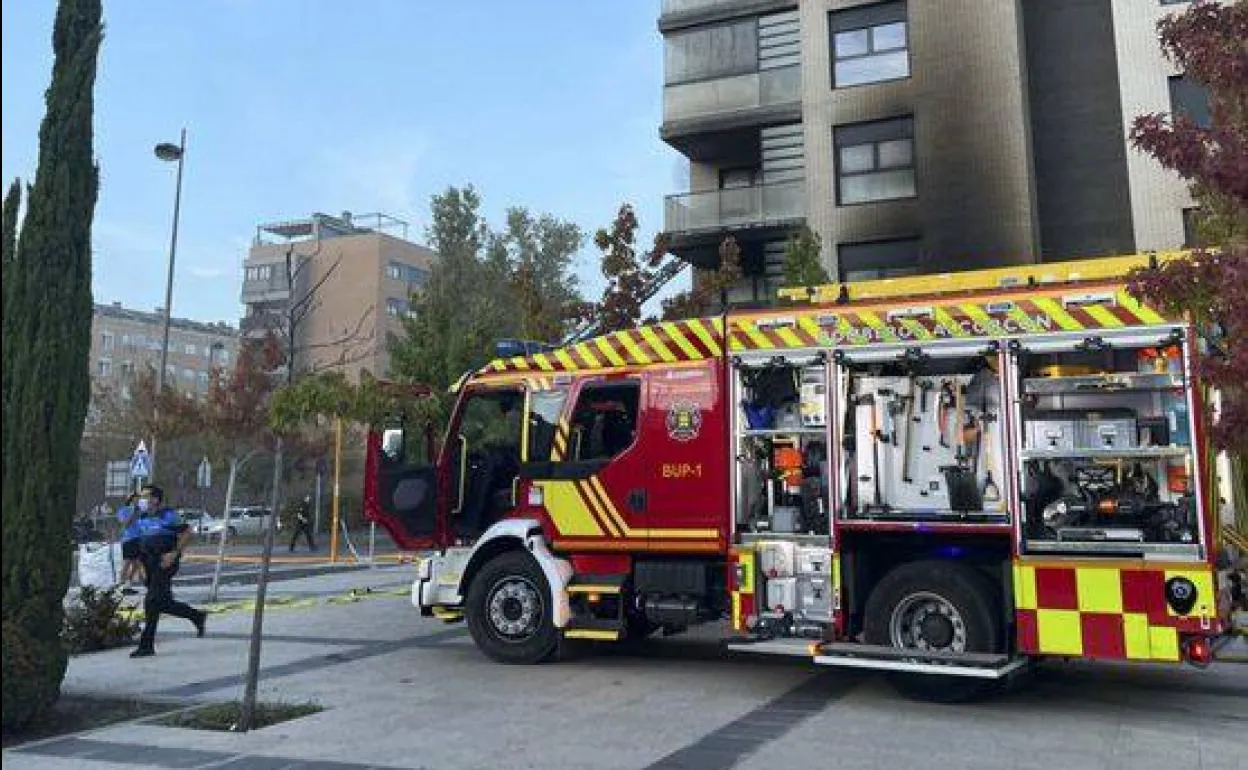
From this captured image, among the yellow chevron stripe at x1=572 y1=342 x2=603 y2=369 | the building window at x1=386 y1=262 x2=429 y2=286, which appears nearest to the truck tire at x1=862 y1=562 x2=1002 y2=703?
the yellow chevron stripe at x1=572 y1=342 x2=603 y2=369

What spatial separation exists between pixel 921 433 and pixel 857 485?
678 millimetres

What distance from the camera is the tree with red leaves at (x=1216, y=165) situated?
4.60 meters

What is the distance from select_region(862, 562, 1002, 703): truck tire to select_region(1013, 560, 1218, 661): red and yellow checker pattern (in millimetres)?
255

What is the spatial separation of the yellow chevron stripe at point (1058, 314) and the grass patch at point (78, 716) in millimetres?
7552

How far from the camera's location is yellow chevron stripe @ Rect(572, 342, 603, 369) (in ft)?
31.5

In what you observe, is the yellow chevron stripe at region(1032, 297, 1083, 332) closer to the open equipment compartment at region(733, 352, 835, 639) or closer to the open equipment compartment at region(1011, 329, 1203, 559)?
the open equipment compartment at region(1011, 329, 1203, 559)

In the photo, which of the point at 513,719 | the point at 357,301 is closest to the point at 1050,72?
the point at 513,719

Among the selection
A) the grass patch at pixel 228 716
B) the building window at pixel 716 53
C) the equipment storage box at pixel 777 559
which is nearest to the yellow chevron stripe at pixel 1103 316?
the equipment storage box at pixel 777 559

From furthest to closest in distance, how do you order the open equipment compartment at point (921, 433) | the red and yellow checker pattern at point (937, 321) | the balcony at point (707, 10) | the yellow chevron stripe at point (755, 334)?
1. the balcony at point (707, 10)
2. the yellow chevron stripe at point (755, 334)
3. the open equipment compartment at point (921, 433)
4. the red and yellow checker pattern at point (937, 321)

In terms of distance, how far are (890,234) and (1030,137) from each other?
3.67 metres

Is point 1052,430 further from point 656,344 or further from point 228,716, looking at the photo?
point 228,716

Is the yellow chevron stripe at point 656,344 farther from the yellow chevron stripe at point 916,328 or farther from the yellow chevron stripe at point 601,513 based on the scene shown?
the yellow chevron stripe at point 916,328

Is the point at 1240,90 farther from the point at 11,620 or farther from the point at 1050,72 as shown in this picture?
the point at 1050,72

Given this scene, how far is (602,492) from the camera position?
9.26 m
